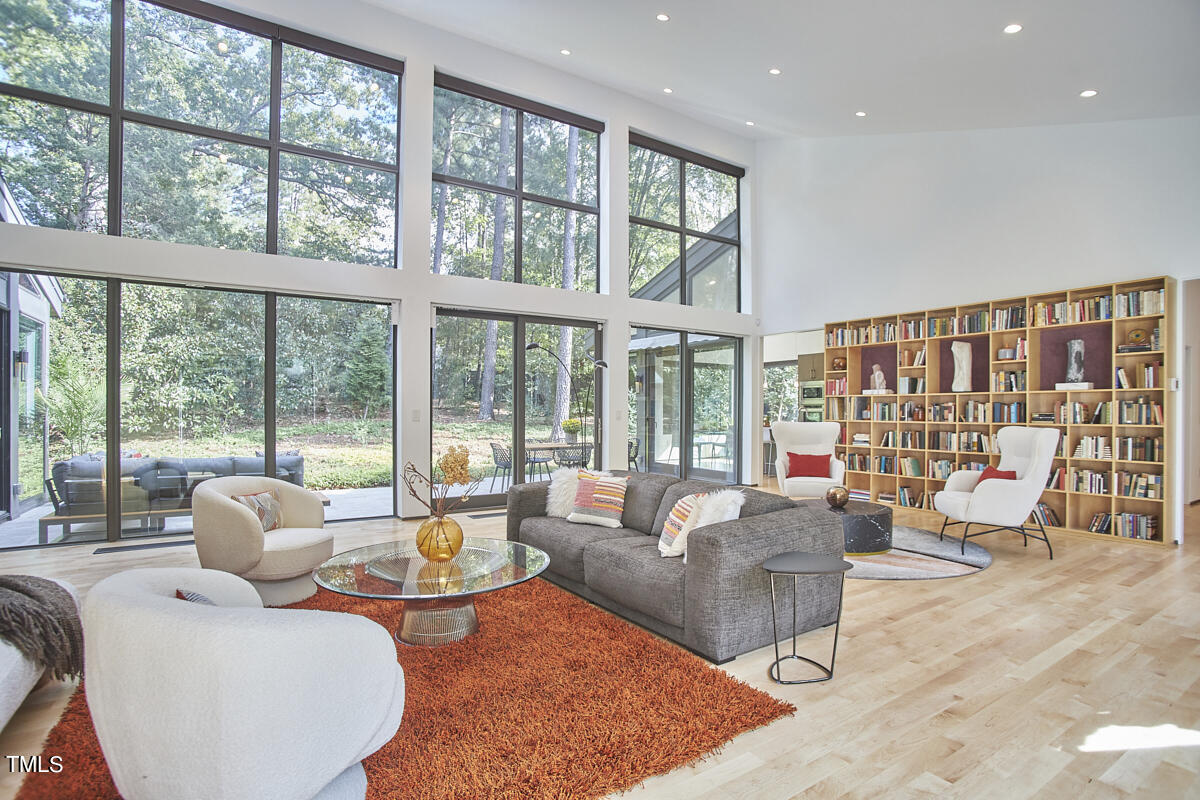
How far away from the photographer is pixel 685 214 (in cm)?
849

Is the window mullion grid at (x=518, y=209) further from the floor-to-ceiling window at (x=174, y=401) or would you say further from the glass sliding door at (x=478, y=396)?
the floor-to-ceiling window at (x=174, y=401)

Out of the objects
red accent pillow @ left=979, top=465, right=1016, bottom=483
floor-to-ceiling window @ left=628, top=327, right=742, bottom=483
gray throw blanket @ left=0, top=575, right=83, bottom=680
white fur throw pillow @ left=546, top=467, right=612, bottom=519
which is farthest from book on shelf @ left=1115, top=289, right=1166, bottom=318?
gray throw blanket @ left=0, top=575, right=83, bottom=680

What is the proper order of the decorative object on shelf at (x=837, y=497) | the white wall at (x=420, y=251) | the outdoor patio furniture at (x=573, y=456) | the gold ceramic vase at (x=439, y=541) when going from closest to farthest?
the gold ceramic vase at (x=439, y=541)
the decorative object on shelf at (x=837, y=497)
the white wall at (x=420, y=251)
the outdoor patio furniture at (x=573, y=456)

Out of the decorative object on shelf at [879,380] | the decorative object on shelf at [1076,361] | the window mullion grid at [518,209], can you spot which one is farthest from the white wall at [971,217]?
the window mullion grid at [518,209]

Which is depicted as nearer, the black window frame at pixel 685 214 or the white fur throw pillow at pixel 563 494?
the white fur throw pillow at pixel 563 494

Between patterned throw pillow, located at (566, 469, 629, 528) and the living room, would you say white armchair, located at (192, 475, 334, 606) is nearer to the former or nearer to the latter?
the living room

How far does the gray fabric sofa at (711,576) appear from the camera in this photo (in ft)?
8.96

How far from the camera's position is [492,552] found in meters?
3.34

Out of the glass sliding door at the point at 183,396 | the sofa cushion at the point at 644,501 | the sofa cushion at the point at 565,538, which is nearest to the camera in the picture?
the sofa cushion at the point at 565,538

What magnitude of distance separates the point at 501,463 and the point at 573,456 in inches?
36.8

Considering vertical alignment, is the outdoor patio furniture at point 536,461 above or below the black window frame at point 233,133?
below

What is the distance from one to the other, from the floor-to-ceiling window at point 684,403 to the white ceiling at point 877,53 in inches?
120

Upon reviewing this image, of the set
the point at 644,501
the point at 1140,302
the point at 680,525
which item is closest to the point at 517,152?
the point at 644,501

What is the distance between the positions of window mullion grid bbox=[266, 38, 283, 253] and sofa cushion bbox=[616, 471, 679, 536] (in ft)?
13.4
